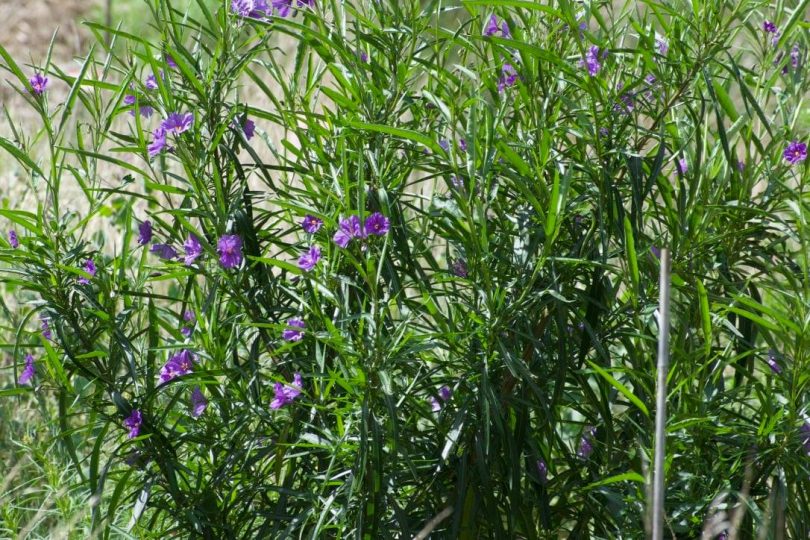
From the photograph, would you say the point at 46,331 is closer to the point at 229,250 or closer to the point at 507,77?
the point at 229,250

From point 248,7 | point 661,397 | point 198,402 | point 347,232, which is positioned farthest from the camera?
point 198,402

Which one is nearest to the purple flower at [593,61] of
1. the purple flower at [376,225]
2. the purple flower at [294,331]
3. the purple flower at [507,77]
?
the purple flower at [507,77]

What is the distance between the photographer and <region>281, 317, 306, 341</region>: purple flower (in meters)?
1.94

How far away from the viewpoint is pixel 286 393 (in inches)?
77.8

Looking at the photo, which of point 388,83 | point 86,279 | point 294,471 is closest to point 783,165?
point 388,83

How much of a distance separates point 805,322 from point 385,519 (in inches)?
34.4

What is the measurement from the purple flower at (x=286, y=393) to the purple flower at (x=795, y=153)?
3.45ft

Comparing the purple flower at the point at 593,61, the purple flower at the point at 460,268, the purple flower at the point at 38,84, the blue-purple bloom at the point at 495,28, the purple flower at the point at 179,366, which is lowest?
the purple flower at the point at 179,366

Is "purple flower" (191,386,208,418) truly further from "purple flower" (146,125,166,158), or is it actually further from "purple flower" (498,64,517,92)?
"purple flower" (498,64,517,92)

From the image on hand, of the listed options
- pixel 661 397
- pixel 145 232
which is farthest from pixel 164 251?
pixel 661 397

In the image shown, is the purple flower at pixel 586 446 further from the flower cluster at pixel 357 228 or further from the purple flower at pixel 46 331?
the purple flower at pixel 46 331

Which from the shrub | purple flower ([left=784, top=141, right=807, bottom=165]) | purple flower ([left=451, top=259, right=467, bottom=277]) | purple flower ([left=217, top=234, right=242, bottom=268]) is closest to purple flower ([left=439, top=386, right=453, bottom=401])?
the shrub

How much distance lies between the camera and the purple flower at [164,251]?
2115 millimetres

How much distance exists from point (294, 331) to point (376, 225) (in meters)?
0.28
